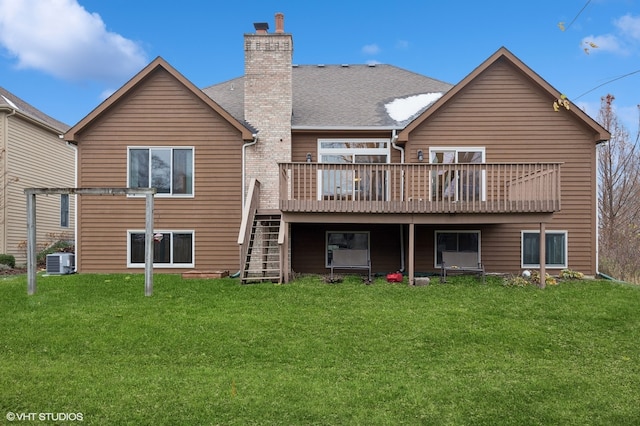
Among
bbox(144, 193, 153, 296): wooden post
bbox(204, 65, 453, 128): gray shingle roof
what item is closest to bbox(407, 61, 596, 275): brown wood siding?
bbox(204, 65, 453, 128): gray shingle roof

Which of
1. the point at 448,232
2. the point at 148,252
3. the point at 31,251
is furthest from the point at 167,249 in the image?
the point at 448,232

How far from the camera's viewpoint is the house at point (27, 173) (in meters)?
17.2

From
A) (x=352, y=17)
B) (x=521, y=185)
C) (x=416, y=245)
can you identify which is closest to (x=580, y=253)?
(x=521, y=185)

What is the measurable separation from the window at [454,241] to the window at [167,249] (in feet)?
22.4

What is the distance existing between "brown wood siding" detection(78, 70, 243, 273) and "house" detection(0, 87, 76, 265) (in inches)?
119

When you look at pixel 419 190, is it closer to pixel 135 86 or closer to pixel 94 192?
pixel 94 192

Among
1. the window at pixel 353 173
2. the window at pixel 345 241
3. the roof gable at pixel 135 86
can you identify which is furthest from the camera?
the window at pixel 345 241

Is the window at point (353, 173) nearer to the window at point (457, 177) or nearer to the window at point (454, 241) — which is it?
the window at point (457, 177)

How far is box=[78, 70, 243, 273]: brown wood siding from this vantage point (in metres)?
13.3

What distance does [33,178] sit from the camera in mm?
18969

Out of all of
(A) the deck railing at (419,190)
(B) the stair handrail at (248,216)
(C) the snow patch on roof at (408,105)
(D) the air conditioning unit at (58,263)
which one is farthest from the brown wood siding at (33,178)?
(C) the snow patch on roof at (408,105)

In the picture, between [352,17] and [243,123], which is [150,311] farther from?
[352,17]

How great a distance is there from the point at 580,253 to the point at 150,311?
11132mm

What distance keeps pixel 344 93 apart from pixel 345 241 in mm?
5177
